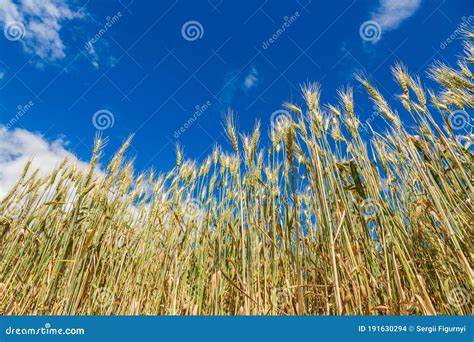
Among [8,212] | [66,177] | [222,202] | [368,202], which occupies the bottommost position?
[368,202]

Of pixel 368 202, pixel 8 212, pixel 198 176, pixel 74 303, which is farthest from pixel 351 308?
pixel 8 212

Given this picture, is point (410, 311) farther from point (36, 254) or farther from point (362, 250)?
point (36, 254)

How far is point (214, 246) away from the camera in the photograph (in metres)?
1.81

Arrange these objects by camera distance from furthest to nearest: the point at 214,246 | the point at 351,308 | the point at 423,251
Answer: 1. the point at 214,246
2. the point at 423,251
3. the point at 351,308

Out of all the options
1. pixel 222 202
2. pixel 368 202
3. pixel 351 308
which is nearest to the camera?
pixel 351 308

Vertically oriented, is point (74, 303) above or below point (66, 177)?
below

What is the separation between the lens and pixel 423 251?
61.0 inches

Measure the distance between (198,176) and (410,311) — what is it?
160 centimetres

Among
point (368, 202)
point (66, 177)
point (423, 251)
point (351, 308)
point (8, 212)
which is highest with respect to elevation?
point (66, 177)

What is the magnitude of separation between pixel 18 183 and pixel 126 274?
1311 millimetres

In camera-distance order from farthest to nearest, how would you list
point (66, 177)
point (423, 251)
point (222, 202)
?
1. point (66, 177)
2. point (222, 202)
3. point (423, 251)

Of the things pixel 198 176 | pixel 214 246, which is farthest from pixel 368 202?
pixel 198 176

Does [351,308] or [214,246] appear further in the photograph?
[214,246]

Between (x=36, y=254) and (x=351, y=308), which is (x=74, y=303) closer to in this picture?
(x=36, y=254)
